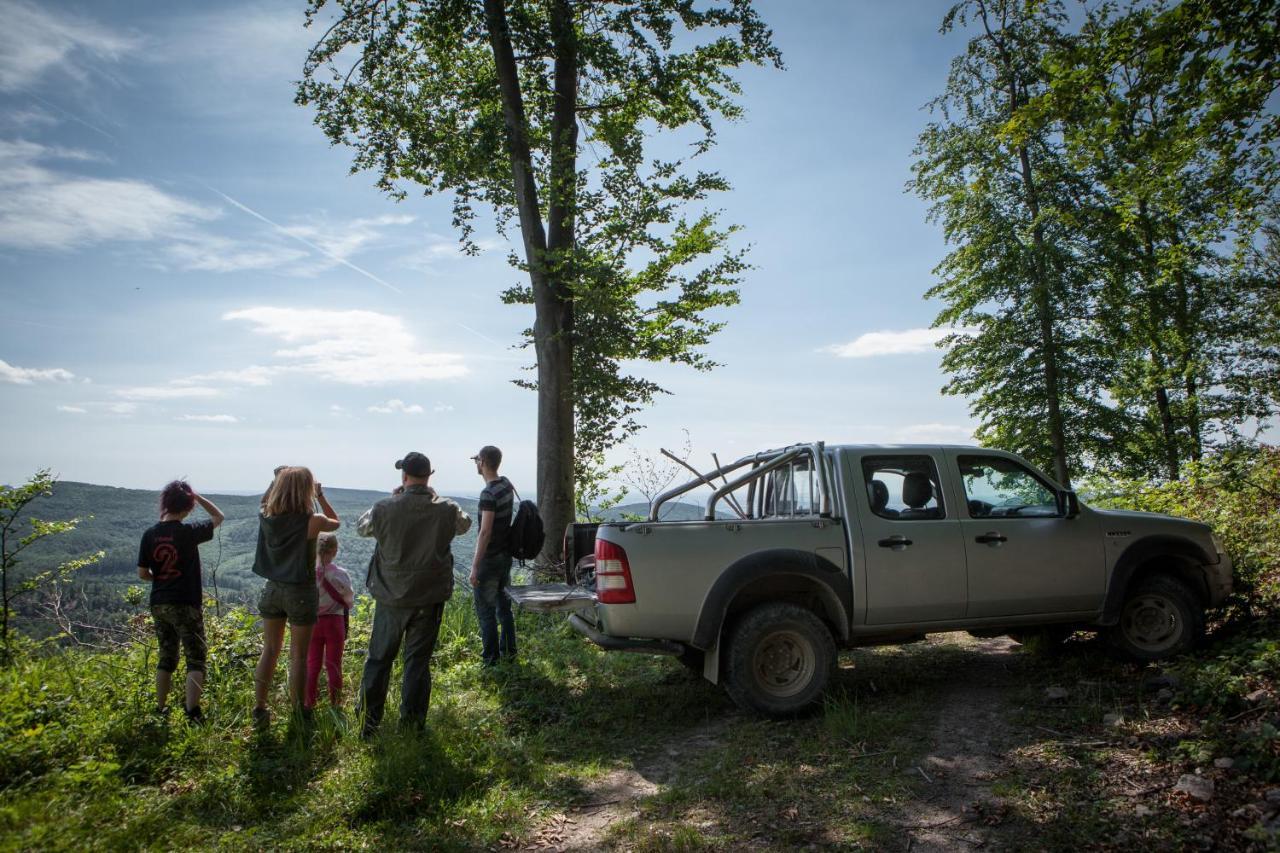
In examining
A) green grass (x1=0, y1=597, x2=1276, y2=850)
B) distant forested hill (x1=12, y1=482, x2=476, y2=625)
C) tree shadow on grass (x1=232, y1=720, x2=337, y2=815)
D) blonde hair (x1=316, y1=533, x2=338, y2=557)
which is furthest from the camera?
distant forested hill (x1=12, y1=482, x2=476, y2=625)

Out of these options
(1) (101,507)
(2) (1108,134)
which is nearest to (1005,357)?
(2) (1108,134)

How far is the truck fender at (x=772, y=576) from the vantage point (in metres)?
5.34

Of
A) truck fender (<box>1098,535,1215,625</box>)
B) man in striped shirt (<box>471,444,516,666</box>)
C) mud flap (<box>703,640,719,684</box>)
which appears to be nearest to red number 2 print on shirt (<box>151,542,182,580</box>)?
man in striped shirt (<box>471,444,516,666</box>)

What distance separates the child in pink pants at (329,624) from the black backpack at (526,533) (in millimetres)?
1795

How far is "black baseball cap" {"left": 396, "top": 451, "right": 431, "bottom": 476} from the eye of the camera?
5535 mm

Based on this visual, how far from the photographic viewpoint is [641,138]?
545 inches

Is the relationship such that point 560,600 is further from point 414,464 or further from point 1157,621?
point 1157,621

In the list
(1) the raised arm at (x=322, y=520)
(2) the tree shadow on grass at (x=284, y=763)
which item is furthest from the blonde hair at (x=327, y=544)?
(2) the tree shadow on grass at (x=284, y=763)

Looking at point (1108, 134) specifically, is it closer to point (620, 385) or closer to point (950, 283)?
point (620, 385)

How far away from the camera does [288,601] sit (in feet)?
17.9

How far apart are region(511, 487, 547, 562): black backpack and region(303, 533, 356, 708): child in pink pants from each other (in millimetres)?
1795

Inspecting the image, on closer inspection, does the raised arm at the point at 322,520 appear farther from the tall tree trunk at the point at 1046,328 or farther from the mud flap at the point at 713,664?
the tall tree trunk at the point at 1046,328

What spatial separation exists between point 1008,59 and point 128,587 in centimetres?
1979

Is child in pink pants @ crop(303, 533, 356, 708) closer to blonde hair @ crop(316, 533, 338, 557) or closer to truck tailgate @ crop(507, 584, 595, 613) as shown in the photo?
blonde hair @ crop(316, 533, 338, 557)
